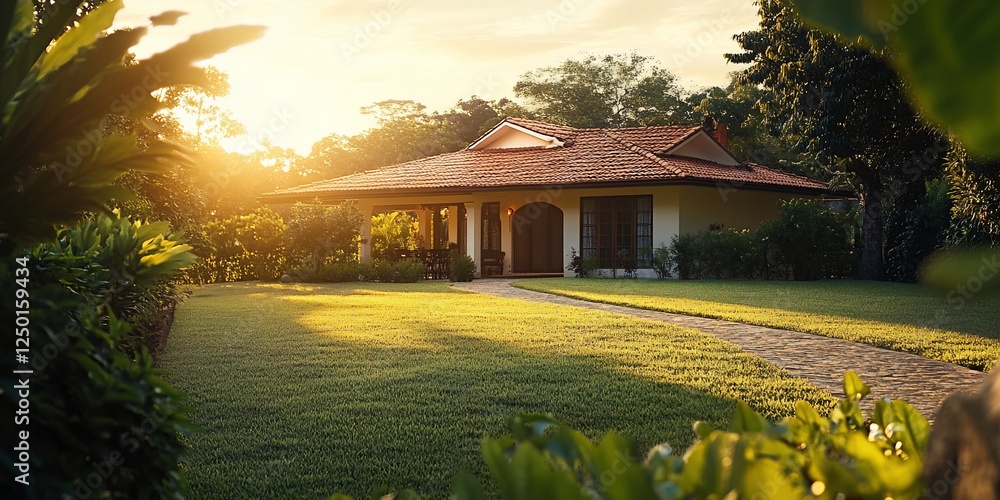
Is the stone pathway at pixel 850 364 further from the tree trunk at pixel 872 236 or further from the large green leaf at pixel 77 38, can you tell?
the tree trunk at pixel 872 236

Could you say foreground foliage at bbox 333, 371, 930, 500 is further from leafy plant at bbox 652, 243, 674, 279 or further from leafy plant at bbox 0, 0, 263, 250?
leafy plant at bbox 652, 243, 674, 279

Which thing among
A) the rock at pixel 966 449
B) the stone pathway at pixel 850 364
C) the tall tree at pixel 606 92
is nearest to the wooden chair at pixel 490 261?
the stone pathway at pixel 850 364

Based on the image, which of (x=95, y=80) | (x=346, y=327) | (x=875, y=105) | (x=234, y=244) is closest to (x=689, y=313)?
(x=346, y=327)

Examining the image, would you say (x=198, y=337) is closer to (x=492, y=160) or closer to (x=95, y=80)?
(x=95, y=80)

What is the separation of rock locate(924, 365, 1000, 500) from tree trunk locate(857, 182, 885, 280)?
2573 cm

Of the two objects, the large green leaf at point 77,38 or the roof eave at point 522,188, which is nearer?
the large green leaf at point 77,38

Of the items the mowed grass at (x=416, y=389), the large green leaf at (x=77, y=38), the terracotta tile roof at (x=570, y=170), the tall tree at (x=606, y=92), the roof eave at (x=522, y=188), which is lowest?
the mowed grass at (x=416, y=389)

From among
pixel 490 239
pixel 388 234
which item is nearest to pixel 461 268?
pixel 490 239

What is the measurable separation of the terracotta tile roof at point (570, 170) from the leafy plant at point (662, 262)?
6.54 feet

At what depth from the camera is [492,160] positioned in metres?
30.8

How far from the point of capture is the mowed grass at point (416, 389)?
189 inches

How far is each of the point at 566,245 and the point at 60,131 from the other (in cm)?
2567

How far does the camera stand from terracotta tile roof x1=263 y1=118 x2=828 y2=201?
83.9 feet

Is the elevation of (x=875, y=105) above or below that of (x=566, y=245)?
above
